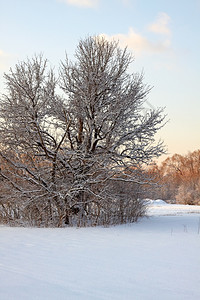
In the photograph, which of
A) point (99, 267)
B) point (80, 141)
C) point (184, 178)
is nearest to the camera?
point (99, 267)

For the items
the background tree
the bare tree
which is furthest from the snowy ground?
the background tree

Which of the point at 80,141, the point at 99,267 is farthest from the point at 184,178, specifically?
the point at 99,267

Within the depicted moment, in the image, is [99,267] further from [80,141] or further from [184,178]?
[184,178]

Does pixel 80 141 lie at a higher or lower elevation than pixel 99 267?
higher

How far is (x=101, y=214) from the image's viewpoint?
1216 cm

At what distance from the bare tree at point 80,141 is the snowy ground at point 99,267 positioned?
3.04 m

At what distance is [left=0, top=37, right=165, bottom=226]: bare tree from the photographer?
A: 11.4m

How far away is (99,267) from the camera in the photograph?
5359 millimetres

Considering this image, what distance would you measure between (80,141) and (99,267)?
7868mm

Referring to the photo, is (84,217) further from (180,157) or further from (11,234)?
(180,157)

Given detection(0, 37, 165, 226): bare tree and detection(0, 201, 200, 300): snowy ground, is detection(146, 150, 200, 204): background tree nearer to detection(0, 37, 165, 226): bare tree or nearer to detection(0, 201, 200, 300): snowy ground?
detection(0, 37, 165, 226): bare tree

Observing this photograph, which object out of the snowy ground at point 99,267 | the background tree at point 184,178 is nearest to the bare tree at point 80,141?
the snowy ground at point 99,267

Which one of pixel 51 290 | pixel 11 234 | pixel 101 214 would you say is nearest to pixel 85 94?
pixel 101 214

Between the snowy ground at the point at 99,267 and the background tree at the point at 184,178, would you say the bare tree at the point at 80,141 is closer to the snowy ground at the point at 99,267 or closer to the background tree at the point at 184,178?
the snowy ground at the point at 99,267
